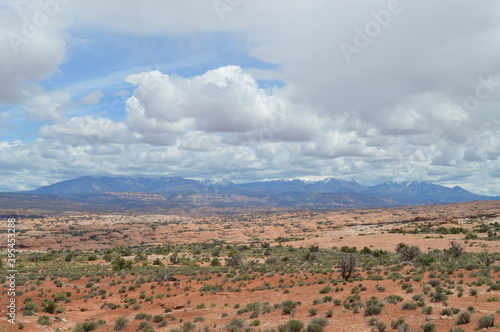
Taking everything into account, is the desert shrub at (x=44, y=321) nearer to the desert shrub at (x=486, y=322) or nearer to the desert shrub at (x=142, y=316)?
the desert shrub at (x=142, y=316)

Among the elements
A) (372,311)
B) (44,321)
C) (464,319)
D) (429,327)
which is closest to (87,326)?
(44,321)

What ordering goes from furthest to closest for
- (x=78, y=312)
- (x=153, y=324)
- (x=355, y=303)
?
(x=78, y=312), (x=153, y=324), (x=355, y=303)

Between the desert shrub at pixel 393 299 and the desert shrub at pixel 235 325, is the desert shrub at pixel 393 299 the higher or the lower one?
the higher one

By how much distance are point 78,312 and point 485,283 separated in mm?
29234

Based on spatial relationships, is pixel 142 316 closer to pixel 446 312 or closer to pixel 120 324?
pixel 120 324

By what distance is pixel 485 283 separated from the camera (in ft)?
76.0

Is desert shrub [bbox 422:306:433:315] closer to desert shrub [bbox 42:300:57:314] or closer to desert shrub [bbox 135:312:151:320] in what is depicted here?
desert shrub [bbox 135:312:151:320]

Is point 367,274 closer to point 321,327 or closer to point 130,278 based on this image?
point 321,327

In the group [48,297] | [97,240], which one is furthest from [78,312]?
[97,240]

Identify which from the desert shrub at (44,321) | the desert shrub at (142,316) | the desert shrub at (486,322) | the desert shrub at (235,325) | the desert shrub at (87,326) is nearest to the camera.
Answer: the desert shrub at (486,322)

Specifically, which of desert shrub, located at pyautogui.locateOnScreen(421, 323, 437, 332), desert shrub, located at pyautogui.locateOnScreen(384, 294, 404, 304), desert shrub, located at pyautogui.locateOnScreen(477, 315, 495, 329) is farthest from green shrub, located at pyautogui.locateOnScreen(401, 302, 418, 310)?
desert shrub, located at pyautogui.locateOnScreen(477, 315, 495, 329)

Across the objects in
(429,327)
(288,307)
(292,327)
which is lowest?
(288,307)

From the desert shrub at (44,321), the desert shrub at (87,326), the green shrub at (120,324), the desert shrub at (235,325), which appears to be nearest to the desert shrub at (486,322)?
the desert shrub at (235,325)

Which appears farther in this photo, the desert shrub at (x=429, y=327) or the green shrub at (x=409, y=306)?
the green shrub at (x=409, y=306)
